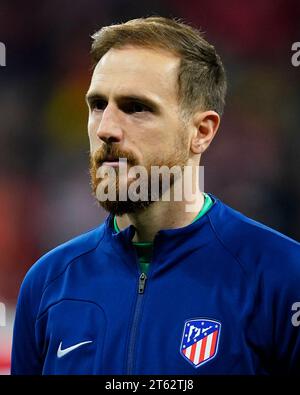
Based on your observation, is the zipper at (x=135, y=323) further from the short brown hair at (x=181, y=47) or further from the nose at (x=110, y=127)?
the short brown hair at (x=181, y=47)

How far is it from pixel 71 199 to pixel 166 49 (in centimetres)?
Result: 336

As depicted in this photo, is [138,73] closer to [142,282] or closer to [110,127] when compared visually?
[110,127]

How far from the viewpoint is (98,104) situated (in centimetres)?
199

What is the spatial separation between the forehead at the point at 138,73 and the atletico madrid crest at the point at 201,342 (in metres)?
0.66

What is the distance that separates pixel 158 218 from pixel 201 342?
39 centimetres

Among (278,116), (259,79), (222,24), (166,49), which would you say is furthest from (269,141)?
(166,49)

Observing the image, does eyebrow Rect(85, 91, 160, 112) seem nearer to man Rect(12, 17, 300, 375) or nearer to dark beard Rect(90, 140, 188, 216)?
man Rect(12, 17, 300, 375)

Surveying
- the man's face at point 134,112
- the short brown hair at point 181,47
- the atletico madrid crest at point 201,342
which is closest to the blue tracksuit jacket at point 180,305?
the atletico madrid crest at point 201,342

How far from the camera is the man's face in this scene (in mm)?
1919

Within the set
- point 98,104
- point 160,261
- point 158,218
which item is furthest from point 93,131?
point 160,261

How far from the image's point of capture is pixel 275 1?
218 inches

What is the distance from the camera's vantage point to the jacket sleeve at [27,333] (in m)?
2.13

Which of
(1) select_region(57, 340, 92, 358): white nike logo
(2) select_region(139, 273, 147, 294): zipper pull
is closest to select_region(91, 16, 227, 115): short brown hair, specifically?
(2) select_region(139, 273, 147, 294): zipper pull
